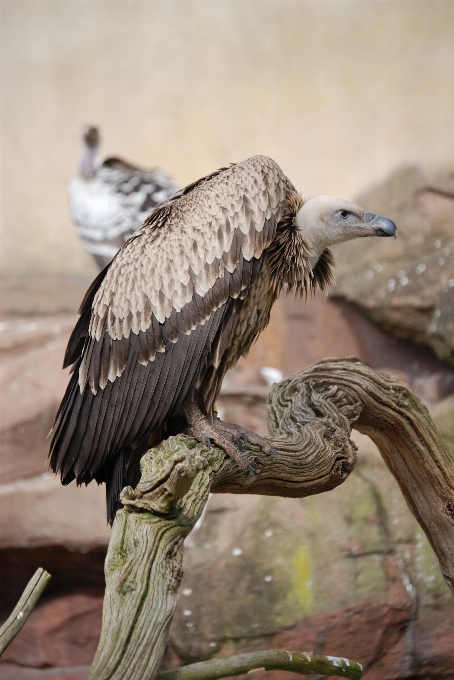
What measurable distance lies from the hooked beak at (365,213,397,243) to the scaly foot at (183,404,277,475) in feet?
3.08

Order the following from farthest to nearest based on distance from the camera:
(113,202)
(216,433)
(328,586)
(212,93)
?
(212,93)
(113,202)
(328,586)
(216,433)

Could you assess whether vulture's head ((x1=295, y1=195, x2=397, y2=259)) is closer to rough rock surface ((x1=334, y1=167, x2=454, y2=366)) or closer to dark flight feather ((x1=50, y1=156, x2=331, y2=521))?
dark flight feather ((x1=50, y1=156, x2=331, y2=521))

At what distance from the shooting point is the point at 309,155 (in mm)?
8727

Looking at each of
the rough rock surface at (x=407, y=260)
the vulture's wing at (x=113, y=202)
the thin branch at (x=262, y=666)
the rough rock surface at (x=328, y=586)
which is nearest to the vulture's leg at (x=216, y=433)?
the thin branch at (x=262, y=666)

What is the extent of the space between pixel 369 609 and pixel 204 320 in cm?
268

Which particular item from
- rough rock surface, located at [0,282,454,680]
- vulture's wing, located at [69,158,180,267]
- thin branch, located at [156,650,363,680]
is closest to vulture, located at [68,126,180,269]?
vulture's wing, located at [69,158,180,267]

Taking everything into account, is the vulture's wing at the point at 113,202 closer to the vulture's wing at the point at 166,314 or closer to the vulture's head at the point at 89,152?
the vulture's head at the point at 89,152

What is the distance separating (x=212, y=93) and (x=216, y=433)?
6.97m

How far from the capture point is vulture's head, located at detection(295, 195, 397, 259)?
2.98m

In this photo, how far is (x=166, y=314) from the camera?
9.40ft

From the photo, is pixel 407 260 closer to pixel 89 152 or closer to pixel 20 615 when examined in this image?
pixel 89 152

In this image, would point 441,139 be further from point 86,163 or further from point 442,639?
point 442,639

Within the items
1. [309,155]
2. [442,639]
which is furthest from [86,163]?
[442,639]

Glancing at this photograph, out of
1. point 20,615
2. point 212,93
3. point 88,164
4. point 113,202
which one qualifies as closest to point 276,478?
point 20,615
